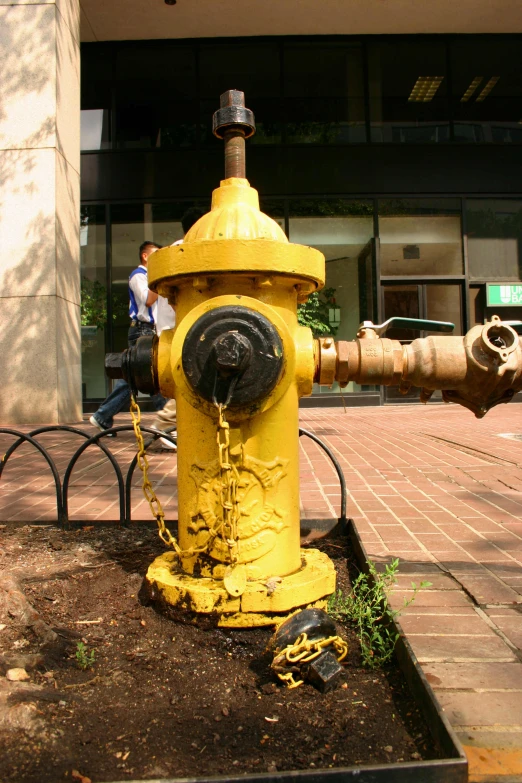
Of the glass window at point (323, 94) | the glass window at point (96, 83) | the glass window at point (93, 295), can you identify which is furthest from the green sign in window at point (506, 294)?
the glass window at point (96, 83)

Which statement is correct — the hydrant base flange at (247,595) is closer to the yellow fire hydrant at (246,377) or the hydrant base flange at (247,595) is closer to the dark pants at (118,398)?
the yellow fire hydrant at (246,377)

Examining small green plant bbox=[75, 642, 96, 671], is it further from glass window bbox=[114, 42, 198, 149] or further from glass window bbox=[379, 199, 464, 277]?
glass window bbox=[114, 42, 198, 149]

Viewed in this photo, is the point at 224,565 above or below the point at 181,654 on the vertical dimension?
above

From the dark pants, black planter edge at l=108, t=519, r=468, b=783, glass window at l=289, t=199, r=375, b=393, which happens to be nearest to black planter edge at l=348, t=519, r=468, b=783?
black planter edge at l=108, t=519, r=468, b=783

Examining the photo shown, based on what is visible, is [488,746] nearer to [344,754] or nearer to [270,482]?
[344,754]

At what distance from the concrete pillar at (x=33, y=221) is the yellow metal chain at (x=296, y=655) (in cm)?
753

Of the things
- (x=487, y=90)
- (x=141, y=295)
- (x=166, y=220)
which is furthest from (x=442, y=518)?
(x=487, y=90)

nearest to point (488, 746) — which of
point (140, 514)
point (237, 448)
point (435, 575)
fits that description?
point (237, 448)

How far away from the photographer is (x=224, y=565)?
2.06 m

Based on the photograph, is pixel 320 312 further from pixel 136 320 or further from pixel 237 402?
pixel 237 402

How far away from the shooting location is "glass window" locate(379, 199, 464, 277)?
12273 millimetres

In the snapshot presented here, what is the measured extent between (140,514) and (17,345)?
576 centimetres

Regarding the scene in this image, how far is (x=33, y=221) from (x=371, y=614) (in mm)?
8308

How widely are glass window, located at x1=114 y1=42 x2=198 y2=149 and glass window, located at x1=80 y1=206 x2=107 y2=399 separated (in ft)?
5.79
